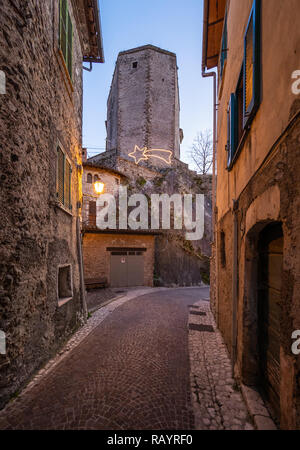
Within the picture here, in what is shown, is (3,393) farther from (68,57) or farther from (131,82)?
(131,82)

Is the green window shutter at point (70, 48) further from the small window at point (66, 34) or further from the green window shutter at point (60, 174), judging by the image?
the green window shutter at point (60, 174)

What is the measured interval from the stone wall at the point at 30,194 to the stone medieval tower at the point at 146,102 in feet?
70.6

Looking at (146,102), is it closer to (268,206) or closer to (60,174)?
(60,174)

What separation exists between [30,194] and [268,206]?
4081 mm

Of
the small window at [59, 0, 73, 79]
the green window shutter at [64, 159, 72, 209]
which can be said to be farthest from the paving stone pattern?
the small window at [59, 0, 73, 79]

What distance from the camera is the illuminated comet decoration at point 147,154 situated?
84.8 ft

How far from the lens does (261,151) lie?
9.60 ft

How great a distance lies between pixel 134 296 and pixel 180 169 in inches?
716

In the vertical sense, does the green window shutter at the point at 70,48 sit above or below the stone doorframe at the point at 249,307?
above

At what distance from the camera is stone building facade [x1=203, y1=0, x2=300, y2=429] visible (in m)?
2.00

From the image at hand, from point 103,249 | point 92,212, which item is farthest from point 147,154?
point 103,249

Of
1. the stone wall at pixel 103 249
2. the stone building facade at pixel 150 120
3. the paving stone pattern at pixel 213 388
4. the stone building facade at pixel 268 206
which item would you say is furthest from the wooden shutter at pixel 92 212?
the stone building facade at pixel 268 206

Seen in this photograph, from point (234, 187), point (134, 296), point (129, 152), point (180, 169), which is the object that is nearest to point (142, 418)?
point (234, 187)
